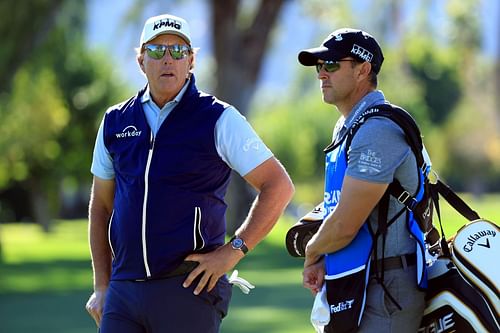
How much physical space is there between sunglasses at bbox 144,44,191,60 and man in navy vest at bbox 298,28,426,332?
2.84 feet

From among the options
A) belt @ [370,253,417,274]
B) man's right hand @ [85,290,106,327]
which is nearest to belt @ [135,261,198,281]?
man's right hand @ [85,290,106,327]

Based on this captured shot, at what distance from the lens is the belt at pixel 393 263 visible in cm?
503

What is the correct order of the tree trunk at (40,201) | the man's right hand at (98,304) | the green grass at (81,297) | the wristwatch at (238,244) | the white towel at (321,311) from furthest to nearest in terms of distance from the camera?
the tree trunk at (40,201) < the green grass at (81,297) < the man's right hand at (98,304) < the wristwatch at (238,244) < the white towel at (321,311)

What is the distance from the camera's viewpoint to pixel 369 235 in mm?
5043

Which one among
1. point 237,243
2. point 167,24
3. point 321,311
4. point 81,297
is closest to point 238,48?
point 81,297

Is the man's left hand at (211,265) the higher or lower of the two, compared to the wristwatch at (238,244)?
lower

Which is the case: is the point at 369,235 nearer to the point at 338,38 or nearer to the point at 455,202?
the point at 455,202

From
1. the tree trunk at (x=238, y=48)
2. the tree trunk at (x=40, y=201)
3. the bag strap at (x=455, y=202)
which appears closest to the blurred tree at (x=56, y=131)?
the tree trunk at (x=40, y=201)


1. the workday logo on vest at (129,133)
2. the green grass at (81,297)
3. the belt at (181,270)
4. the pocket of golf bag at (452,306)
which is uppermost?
the workday logo on vest at (129,133)

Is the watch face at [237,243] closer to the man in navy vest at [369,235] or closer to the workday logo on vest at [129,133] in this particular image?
the man in navy vest at [369,235]

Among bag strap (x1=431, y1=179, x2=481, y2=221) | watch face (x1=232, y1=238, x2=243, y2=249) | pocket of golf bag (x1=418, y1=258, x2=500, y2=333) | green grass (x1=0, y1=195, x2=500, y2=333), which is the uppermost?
bag strap (x1=431, y1=179, x2=481, y2=221)

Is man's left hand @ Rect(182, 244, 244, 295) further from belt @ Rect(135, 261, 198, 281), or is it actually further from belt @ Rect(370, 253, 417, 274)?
belt @ Rect(370, 253, 417, 274)

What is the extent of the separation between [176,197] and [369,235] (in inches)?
35.8

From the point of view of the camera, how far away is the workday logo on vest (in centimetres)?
559
